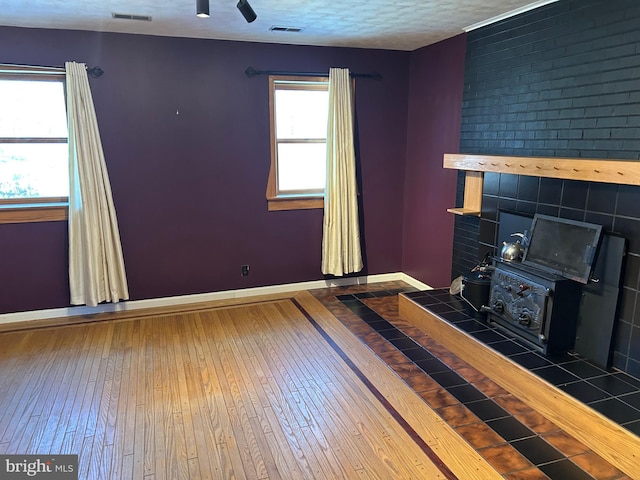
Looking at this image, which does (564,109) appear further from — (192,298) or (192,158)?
(192,298)

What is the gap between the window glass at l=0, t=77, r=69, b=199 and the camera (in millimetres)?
3717

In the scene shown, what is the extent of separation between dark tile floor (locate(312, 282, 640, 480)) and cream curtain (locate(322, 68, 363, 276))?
958 millimetres

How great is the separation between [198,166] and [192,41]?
1.05 metres

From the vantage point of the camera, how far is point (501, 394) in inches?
109

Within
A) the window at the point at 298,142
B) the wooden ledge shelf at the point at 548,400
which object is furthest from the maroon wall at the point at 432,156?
the wooden ledge shelf at the point at 548,400

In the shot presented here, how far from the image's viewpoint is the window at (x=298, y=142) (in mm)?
4422

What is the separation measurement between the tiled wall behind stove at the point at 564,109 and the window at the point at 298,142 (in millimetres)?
1399

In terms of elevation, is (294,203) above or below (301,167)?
below

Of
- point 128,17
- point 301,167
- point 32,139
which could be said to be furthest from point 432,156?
point 32,139

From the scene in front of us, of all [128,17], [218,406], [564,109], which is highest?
[128,17]

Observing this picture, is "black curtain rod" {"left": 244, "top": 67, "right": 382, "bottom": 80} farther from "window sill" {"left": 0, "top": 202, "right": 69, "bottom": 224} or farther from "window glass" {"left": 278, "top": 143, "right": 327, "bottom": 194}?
"window sill" {"left": 0, "top": 202, "right": 69, "bottom": 224}

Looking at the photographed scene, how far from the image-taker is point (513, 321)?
3070 millimetres

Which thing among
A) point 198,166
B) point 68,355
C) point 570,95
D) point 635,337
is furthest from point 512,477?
point 198,166

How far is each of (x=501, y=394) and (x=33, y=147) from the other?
3915mm
